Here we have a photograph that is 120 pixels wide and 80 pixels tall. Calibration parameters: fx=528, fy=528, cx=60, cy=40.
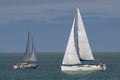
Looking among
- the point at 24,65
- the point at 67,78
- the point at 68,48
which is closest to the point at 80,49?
the point at 68,48

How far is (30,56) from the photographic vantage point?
140 meters

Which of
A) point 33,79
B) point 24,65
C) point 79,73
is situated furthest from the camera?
point 24,65

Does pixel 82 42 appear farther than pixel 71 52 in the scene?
Yes

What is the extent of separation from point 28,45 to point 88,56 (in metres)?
27.3

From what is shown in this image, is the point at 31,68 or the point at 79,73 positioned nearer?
the point at 79,73

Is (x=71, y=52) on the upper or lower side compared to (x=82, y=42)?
lower

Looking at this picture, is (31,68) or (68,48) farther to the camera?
(31,68)

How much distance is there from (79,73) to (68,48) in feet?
20.3

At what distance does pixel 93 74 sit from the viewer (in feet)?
373

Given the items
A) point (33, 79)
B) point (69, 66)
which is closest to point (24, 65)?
point (69, 66)

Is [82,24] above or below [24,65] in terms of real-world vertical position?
above

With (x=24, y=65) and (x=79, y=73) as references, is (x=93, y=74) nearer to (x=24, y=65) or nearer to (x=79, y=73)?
(x=79, y=73)

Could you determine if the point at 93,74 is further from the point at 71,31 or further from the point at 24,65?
the point at 24,65

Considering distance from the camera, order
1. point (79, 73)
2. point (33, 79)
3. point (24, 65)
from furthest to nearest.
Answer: point (24, 65) < point (79, 73) < point (33, 79)
